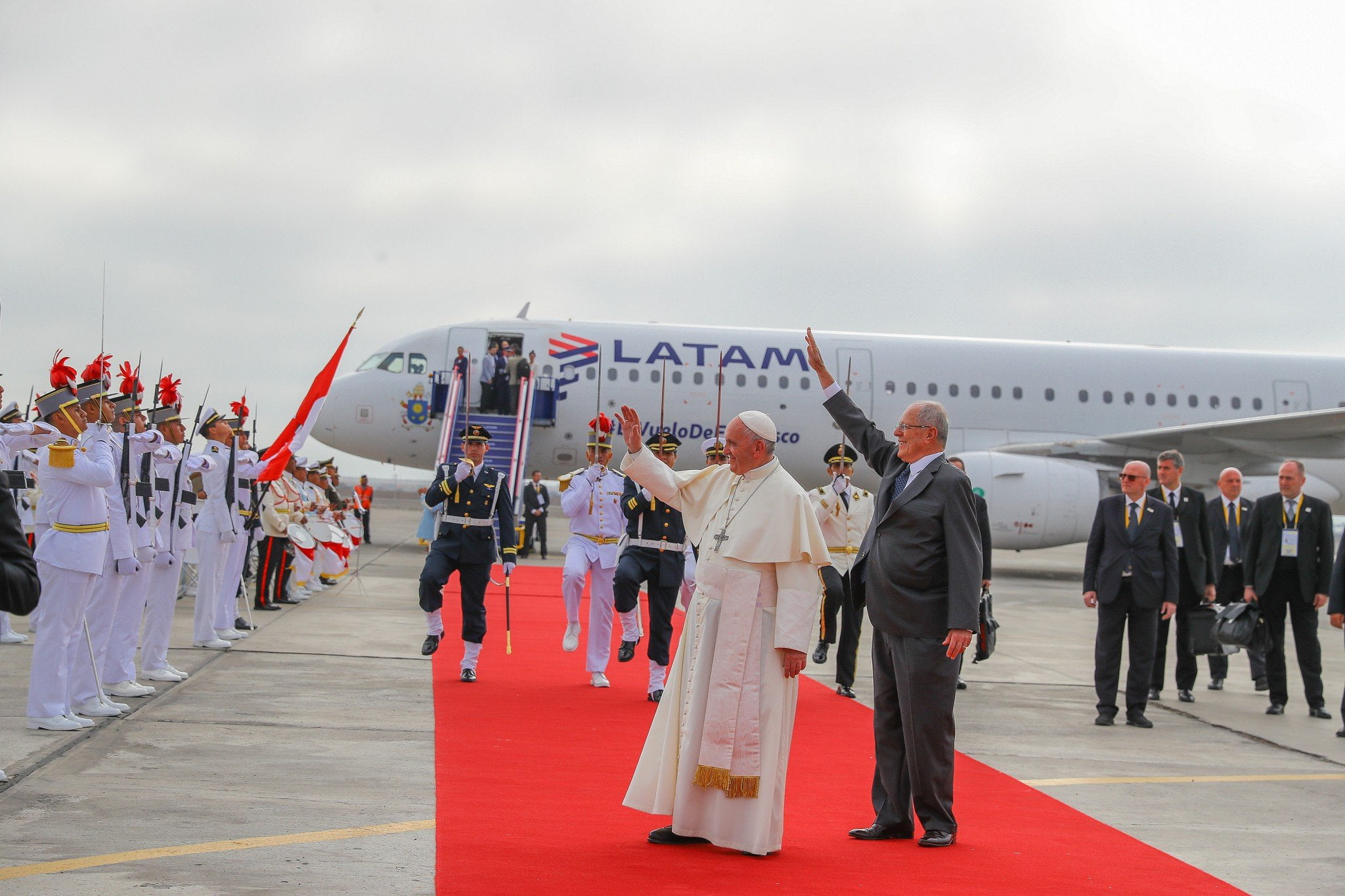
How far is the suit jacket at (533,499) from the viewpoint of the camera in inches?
827

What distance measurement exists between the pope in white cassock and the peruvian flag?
6494mm

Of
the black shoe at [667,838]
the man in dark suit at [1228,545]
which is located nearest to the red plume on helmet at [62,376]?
the black shoe at [667,838]

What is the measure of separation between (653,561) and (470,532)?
1.28m

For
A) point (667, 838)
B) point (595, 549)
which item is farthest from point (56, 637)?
point (595, 549)

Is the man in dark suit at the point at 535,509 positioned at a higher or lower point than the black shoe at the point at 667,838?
higher

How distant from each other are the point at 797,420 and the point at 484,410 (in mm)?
4943

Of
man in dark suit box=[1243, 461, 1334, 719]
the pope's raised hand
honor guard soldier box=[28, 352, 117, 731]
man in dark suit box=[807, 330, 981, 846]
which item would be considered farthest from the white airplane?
man in dark suit box=[807, 330, 981, 846]

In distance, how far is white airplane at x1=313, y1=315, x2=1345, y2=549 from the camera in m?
19.6

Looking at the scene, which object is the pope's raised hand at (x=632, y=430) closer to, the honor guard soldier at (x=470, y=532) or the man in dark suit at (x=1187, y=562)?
the honor guard soldier at (x=470, y=532)

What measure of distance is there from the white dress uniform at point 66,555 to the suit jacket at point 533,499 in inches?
556

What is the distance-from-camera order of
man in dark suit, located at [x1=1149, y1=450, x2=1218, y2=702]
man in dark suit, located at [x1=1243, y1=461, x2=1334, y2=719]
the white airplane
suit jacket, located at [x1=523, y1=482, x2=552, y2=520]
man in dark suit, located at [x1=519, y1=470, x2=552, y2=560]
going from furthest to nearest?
suit jacket, located at [x1=523, y1=482, x2=552, y2=520] < man in dark suit, located at [x1=519, y1=470, x2=552, y2=560] < the white airplane < man in dark suit, located at [x1=1149, y1=450, x2=1218, y2=702] < man in dark suit, located at [x1=1243, y1=461, x2=1334, y2=719]

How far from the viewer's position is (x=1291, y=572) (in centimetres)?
871

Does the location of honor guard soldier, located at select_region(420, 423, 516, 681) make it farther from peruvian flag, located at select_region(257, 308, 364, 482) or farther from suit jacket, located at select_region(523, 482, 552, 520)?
suit jacket, located at select_region(523, 482, 552, 520)

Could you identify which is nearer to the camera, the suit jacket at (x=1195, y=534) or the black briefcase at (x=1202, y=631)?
the black briefcase at (x=1202, y=631)
